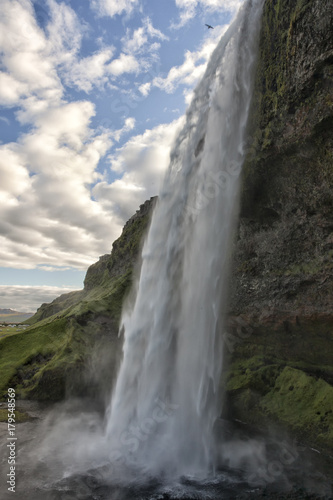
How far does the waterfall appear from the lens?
14.6 metres

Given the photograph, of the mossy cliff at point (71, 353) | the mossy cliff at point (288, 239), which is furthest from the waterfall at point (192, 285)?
the mossy cliff at point (71, 353)

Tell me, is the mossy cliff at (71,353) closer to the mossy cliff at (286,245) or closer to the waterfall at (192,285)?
the mossy cliff at (286,245)

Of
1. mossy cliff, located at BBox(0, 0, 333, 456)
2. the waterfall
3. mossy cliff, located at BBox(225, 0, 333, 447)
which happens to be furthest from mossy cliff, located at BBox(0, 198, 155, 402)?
mossy cliff, located at BBox(225, 0, 333, 447)

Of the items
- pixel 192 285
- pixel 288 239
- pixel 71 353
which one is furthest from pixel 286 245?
pixel 71 353

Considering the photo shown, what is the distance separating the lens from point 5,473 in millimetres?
10336

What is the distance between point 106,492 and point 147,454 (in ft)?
9.89

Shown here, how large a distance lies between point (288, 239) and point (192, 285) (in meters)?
6.22

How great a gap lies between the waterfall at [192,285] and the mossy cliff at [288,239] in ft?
3.93

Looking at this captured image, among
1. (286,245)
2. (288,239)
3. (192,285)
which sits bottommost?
(192,285)

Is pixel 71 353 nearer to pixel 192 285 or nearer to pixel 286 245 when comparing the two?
pixel 192 285

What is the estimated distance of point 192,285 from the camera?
1770 centimetres

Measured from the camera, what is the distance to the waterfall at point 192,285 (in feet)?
47.8

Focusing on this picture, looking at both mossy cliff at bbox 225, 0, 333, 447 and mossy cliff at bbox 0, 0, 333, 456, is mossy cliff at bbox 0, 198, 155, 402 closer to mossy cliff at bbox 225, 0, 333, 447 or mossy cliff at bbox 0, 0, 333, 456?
mossy cliff at bbox 0, 0, 333, 456

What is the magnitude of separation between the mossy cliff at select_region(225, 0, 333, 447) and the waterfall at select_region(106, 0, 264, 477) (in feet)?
3.93
